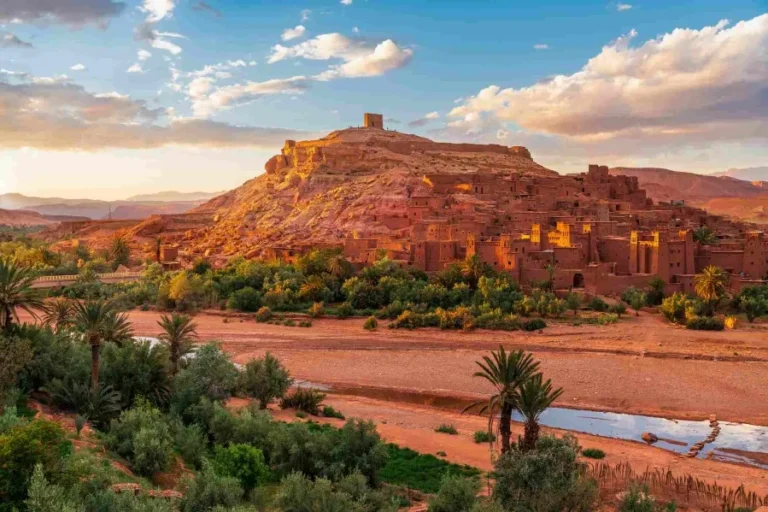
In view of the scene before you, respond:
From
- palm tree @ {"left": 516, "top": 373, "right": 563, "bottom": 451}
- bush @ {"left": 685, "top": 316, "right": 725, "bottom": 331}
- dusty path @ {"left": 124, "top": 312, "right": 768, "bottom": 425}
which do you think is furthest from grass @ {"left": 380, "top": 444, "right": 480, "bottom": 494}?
bush @ {"left": 685, "top": 316, "right": 725, "bottom": 331}

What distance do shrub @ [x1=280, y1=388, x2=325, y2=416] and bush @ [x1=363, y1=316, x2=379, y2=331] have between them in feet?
37.2

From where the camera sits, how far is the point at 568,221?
33.2 meters

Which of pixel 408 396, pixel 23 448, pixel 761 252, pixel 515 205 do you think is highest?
pixel 515 205

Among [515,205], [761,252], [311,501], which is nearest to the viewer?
[311,501]

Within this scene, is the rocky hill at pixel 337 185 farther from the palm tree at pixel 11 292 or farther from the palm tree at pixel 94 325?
the palm tree at pixel 94 325

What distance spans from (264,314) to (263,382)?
1444 cm

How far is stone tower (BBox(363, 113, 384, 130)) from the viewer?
6531 centimetres

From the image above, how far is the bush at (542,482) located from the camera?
9.91 meters

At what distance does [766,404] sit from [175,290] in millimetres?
27330

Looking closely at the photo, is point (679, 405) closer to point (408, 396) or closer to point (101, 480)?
point (408, 396)

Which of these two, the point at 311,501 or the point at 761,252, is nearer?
the point at 311,501

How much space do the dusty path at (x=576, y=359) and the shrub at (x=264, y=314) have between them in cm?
87

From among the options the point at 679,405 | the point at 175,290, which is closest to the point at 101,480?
the point at 679,405

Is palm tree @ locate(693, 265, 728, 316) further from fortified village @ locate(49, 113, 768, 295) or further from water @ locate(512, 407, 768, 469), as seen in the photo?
water @ locate(512, 407, 768, 469)
